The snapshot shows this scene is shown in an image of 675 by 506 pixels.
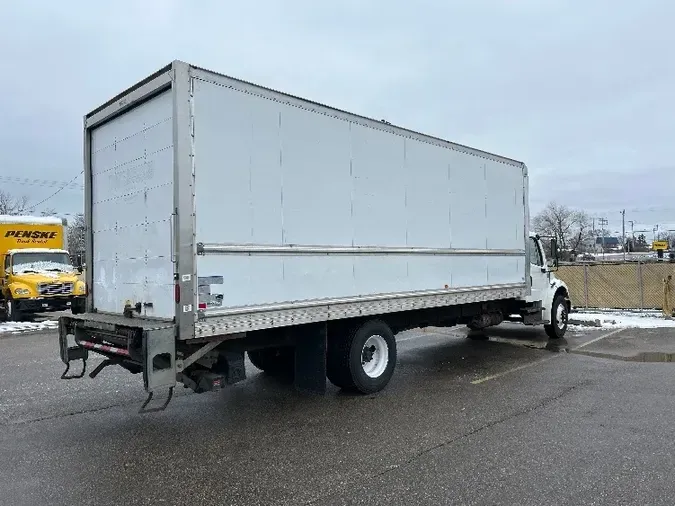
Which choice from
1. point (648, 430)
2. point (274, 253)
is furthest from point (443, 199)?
point (648, 430)

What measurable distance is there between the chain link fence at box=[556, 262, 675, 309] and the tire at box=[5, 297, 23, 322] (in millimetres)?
18205

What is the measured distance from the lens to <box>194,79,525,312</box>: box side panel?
17.7 feet

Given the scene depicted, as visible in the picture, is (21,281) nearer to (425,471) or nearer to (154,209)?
(154,209)

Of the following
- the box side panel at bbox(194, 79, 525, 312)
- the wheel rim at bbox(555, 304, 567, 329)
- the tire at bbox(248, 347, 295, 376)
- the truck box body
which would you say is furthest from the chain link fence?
the tire at bbox(248, 347, 295, 376)

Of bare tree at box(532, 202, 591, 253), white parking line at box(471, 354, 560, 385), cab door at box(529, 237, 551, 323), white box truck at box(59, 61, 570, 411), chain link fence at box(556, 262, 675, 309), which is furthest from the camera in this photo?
bare tree at box(532, 202, 591, 253)

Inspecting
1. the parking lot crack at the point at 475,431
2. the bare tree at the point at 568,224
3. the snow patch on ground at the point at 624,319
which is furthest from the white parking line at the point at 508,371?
the bare tree at the point at 568,224

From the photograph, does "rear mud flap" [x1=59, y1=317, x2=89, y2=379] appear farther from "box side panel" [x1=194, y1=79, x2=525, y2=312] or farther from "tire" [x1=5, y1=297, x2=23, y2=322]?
"tire" [x1=5, y1=297, x2=23, y2=322]

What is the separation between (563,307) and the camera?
12.2 meters

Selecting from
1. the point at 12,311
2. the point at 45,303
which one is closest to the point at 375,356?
the point at 45,303

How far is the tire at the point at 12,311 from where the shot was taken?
1697 centimetres

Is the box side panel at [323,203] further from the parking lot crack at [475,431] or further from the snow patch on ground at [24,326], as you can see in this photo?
the snow patch on ground at [24,326]

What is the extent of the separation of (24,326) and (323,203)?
13.4m

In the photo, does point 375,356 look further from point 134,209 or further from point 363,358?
point 134,209

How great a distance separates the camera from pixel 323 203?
21.2 ft
